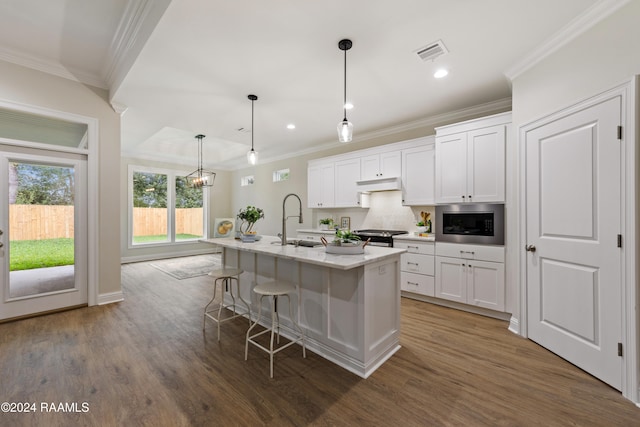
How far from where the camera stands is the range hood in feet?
14.0

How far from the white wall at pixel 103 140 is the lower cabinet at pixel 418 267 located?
4.13 metres

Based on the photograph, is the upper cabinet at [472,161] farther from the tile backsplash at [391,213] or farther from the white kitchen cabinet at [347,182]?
the white kitchen cabinet at [347,182]

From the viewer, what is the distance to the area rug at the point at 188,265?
5.45 meters

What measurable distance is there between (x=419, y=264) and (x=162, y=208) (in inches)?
271

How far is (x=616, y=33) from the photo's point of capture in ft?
6.36

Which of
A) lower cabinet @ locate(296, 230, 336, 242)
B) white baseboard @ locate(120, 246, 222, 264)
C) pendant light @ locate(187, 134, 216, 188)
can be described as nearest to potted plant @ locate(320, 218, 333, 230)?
lower cabinet @ locate(296, 230, 336, 242)

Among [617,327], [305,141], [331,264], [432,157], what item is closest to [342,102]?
[432,157]

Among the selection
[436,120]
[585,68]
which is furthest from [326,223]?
[585,68]

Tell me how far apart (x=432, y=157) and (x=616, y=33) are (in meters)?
2.11

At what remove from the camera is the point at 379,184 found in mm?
4504

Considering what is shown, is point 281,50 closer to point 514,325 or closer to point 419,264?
point 419,264

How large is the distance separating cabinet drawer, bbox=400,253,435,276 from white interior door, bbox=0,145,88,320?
450 cm

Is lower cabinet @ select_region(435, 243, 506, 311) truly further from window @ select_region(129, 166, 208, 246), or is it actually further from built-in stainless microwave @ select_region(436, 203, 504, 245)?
window @ select_region(129, 166, 208, 246)

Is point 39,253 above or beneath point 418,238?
beneath
